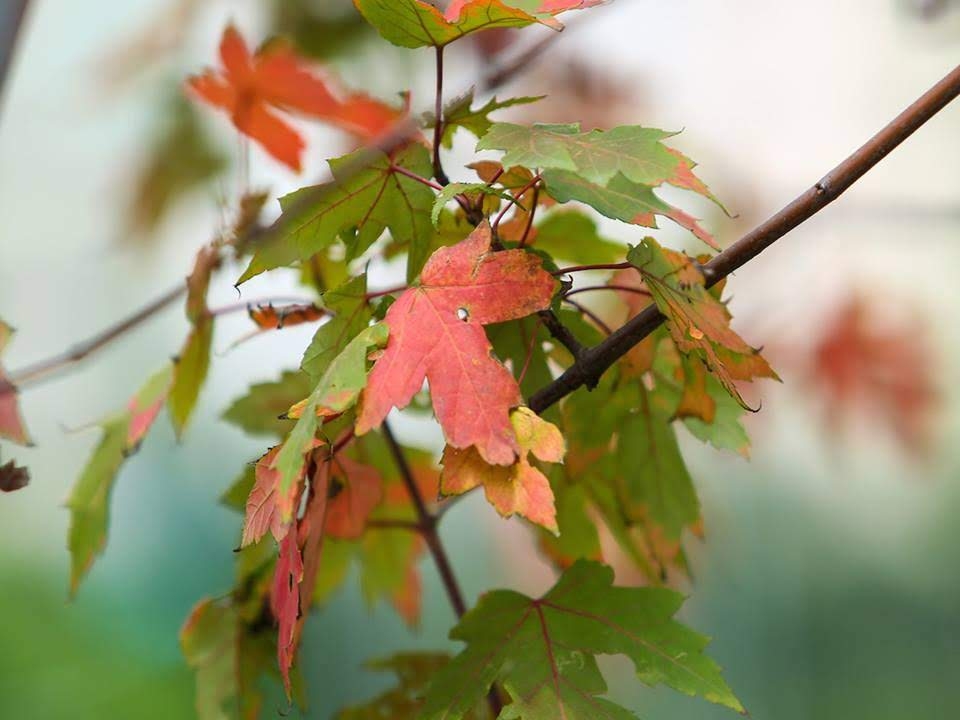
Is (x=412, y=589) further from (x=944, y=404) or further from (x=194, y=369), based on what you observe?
(x=944, y=404)

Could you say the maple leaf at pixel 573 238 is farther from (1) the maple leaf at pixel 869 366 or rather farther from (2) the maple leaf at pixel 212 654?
(1) the maple leaf at pixel 869 366

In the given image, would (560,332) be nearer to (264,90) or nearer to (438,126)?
(438,126)

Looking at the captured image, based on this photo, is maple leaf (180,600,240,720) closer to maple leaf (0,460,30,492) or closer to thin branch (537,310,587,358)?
maple leaf (0,460,30,492)

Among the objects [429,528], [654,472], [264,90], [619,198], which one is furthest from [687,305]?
[264,90]

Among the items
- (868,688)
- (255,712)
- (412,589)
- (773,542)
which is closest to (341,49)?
(412,589)

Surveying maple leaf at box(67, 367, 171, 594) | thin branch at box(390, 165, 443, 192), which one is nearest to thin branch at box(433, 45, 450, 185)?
thin branch at box(390, 165, 443, 192)

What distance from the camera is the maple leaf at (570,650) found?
42cm

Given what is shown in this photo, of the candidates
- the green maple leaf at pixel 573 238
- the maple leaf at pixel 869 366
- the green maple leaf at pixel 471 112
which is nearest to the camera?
the green maple leaf at pixel 471 112

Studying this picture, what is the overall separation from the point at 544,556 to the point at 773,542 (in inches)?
67.5

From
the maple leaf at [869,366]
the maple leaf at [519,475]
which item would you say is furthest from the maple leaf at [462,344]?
the maple leaf at [869,366]

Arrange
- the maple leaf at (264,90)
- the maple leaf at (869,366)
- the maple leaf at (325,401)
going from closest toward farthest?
the maple leaf at (325,401) → the maple leaf at (264,90) → the maple leaf at (869,366)

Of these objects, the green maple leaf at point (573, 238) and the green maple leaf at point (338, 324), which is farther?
the green maple leaf at point (573, 238)

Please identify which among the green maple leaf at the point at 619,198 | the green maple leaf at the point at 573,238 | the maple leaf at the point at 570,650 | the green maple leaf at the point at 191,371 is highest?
the green maple leaf at the point at 191,371

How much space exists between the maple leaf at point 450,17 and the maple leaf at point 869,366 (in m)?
1.21
